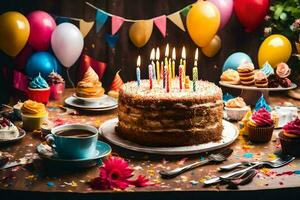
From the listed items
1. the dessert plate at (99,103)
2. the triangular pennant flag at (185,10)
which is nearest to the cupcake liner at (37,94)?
the dessert plate at (99,103)

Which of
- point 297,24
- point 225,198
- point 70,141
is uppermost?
point 297,24

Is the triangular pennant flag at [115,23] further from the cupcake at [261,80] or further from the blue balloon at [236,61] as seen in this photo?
the cupcake at [261,80]

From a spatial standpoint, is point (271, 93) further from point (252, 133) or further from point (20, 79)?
point (20, 79)

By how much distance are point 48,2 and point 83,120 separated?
123 cm

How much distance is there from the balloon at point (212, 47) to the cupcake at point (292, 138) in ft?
5.16

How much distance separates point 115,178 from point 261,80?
1413 mm

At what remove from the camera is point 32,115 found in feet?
8.07

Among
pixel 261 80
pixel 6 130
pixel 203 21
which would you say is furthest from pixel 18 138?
pixel 203 21

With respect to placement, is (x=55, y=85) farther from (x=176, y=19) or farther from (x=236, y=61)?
(x=236, y=61)

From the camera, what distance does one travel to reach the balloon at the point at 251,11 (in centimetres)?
339

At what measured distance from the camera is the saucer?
192 centimetres

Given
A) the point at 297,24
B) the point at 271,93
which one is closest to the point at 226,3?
the point at 297,24

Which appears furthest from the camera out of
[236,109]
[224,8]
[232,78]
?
[224,8]

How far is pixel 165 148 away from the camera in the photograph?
84.7 inches
